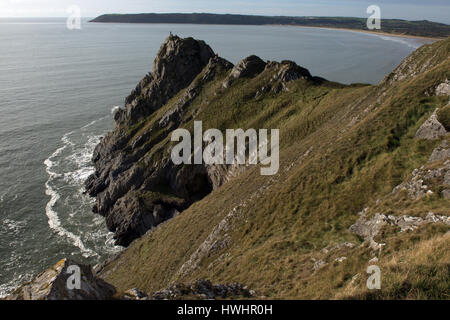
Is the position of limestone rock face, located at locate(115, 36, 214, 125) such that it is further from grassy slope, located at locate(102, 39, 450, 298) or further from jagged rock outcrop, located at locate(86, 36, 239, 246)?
grassy slope, located at locate(102, 39, 450, 298)

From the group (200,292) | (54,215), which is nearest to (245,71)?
(54,215)

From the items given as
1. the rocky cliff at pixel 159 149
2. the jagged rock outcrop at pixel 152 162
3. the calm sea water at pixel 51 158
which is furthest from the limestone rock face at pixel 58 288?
the jagged rock outcrop at pixel 152 162

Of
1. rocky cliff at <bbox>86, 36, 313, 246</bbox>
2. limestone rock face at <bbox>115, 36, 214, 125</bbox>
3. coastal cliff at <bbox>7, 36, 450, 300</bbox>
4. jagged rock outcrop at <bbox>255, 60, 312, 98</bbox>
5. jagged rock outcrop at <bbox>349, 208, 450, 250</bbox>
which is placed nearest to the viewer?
coastal cliff at <bbox>7, 36, 450, 300</bbox>

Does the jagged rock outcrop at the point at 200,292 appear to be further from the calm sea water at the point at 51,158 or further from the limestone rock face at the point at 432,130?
the calm sea water at the point at 51,158

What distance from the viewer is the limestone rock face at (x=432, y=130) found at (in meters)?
26.9

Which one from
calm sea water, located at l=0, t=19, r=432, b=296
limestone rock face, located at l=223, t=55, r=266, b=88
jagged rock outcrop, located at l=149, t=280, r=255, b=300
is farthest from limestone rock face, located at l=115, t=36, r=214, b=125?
jagged rock outcrop, located at l=149, t=280, r=255, b=300

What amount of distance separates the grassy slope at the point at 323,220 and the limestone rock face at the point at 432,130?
996mm

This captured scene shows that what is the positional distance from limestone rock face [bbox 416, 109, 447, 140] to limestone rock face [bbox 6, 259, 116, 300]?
29.8m

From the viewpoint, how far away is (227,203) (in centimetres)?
4331

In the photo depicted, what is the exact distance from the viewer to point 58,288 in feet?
41.8

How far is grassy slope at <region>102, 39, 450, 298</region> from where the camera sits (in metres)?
15.1

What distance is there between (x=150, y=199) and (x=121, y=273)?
72.4ft

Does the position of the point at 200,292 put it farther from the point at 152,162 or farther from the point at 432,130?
the point at 152,162
